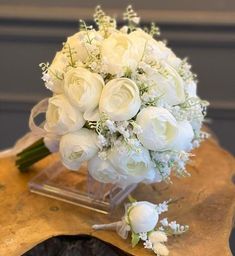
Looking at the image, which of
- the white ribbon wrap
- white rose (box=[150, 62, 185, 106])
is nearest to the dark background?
the white ribbon wrap

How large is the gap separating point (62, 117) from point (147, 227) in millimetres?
274

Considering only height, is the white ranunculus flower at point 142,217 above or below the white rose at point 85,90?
below

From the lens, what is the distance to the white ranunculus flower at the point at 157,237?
1.13 meters

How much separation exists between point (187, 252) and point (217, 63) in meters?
1.06

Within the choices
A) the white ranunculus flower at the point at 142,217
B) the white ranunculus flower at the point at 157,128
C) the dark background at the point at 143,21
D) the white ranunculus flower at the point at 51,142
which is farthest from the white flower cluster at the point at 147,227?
the dark background at the point at 143,21

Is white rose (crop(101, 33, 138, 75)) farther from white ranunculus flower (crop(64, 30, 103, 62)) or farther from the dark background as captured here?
the dark background

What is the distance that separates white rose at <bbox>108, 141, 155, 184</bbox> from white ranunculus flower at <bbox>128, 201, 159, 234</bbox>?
0.06 metres

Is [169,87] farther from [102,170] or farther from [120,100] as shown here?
[102,170]

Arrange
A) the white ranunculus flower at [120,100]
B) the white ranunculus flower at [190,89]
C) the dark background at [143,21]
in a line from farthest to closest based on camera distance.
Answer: the dark background at [143,21], the white ranunculus flower at [190,89], the white ranunculus flower at [120,100]

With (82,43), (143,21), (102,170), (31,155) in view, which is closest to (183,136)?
(102,170)

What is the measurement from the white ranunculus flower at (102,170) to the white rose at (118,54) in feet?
0.59

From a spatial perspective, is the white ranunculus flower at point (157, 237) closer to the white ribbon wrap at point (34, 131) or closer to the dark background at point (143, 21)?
the white ribbon wrap at point (34, 131)

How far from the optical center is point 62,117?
1.15 meters

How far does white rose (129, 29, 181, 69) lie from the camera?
1183 millimetres
